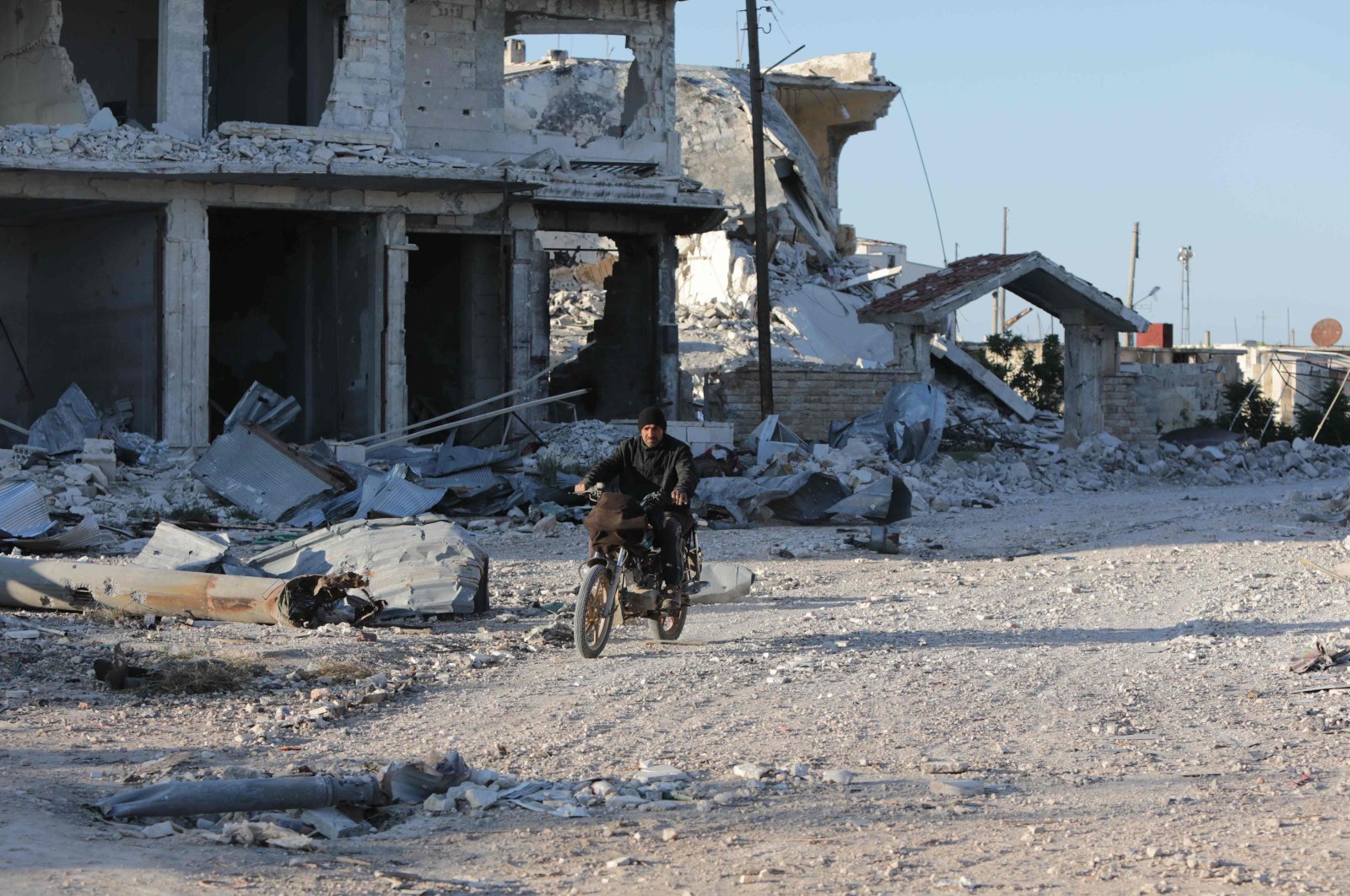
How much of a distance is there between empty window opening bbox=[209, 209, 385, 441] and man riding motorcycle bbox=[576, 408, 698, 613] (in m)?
13.7

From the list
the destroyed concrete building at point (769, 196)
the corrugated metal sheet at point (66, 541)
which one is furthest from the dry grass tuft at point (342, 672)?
the destroyed concrete building at point (769, 196)

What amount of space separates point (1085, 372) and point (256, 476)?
15.4 metres

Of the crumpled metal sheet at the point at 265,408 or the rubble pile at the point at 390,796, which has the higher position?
the crumpled metal sheet at the point at 265,408

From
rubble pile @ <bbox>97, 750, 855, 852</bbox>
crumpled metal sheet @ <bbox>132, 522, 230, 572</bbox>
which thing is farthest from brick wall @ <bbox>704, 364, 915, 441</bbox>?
rubble pile @ <bbox>97, 750, 855, 852</bbox>

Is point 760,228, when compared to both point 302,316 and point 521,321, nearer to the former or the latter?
point 521,321

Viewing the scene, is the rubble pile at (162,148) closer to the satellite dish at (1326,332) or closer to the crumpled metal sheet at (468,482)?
the crumpled metal sheet at (468,482)

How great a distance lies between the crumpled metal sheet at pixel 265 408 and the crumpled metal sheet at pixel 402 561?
415 inches

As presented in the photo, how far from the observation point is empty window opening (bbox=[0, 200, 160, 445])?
868 inches

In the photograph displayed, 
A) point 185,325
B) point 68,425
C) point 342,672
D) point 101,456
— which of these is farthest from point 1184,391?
point 342,672

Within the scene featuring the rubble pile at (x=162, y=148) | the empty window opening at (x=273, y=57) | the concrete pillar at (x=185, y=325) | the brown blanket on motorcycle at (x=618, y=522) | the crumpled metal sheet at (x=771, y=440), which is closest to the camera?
the brown blanket on motorcycle at (x=618, y=522)

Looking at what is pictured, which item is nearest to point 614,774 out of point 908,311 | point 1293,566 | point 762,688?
point 762,688

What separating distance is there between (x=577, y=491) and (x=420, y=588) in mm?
1829

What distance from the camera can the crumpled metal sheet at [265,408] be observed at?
861 inches

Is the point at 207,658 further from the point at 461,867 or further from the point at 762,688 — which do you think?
the point at 461,867
